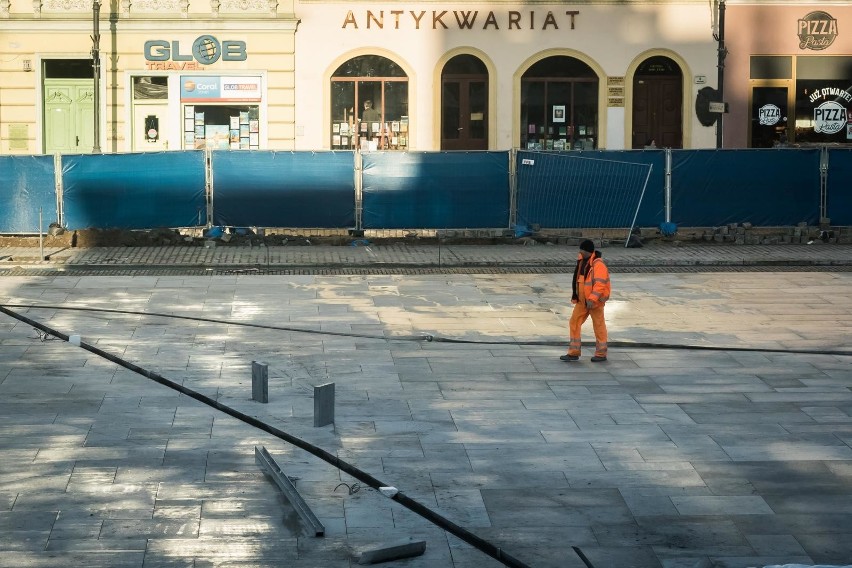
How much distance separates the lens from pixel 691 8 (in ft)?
112

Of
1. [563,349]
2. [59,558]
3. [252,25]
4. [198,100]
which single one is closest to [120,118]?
[198,100]

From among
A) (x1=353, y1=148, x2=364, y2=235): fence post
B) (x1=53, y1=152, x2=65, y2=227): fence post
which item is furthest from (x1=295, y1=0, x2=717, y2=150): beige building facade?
(x1=53, y1=152, x2=65, y2=227): fence post

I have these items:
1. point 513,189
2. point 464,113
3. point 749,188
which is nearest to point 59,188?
point 513,189

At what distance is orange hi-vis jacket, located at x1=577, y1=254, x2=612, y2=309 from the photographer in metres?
15.7

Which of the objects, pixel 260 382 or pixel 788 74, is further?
pixel 788 74

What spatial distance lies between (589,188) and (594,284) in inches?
449

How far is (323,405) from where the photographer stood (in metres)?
12.8

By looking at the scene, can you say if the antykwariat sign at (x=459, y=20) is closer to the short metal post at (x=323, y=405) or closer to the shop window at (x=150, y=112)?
the shop window at (x=150, y=112)

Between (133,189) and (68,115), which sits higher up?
(68,115)

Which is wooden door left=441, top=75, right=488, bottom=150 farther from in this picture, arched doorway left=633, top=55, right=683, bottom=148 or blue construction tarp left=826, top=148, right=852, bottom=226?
blue construction tarp left=826, top=148, right=852, bottom=226

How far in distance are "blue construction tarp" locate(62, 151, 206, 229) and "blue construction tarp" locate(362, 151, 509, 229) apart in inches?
135

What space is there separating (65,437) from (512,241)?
1561 centimetres

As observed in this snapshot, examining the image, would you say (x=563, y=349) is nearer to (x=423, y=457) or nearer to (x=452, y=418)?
(x=452, y=418)

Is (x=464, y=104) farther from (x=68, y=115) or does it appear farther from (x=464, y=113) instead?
(x=68, y=115)
